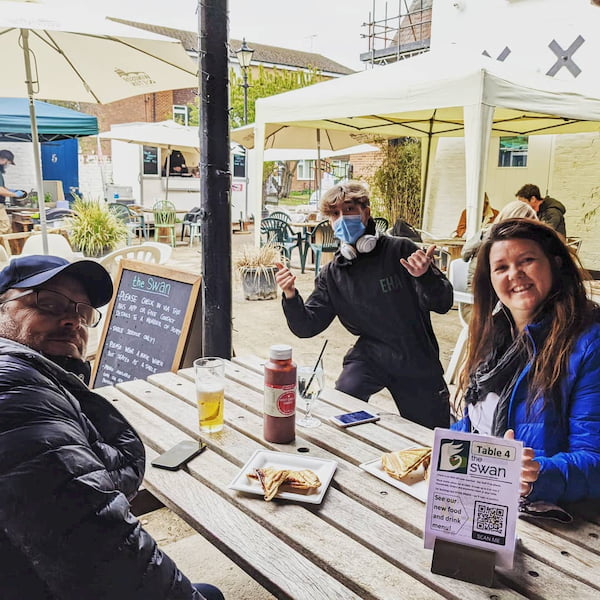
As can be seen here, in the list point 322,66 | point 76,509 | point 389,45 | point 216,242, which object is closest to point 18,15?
point 216,242

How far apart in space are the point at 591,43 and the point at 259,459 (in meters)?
8.92

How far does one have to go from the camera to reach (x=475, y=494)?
1.13m

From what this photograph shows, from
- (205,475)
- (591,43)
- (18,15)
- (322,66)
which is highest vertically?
(322,66)

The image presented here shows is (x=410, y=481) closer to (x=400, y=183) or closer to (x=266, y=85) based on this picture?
(x=400, y=183)

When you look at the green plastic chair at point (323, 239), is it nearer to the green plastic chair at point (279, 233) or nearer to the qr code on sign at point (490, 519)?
the green plastic chair at point (279, 233)

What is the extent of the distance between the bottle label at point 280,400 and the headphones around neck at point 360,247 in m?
1.42

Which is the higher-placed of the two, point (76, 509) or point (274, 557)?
point (76, 509)

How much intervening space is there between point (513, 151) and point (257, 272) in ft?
17.4

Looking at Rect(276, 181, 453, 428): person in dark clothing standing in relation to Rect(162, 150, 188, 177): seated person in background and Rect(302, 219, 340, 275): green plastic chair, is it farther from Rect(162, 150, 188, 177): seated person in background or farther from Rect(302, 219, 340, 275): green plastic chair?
Rect(162, 150, 188, 177): seated person in background

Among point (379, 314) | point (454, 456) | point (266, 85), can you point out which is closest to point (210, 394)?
point (454, 456)

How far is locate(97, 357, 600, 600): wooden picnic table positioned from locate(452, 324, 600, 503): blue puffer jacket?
0.08 m

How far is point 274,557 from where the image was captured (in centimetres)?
117

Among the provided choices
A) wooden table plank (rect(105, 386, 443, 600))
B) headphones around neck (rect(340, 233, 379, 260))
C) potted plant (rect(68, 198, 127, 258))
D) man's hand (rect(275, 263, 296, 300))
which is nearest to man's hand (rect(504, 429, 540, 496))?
wooden table plank (rect(105, 386, 443, 600))

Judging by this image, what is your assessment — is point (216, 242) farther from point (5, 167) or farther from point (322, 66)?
point (322, 66)
